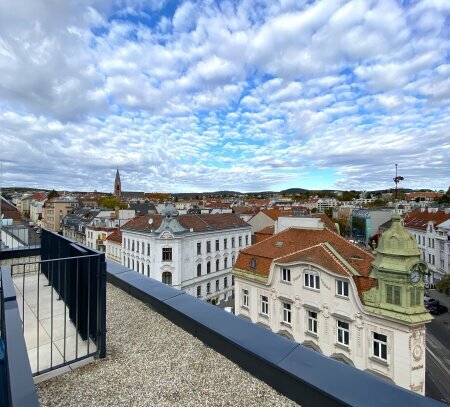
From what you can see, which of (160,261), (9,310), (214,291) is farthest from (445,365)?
(9,310)

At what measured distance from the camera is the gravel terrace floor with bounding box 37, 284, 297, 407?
295 centimetres

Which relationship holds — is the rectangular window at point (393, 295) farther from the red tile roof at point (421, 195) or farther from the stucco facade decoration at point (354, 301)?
the red tile roof at point (421, 195)

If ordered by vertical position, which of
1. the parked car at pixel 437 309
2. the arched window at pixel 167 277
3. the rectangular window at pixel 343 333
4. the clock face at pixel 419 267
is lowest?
the parked car at pixel 437 309

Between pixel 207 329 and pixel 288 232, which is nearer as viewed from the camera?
pixel 207 329

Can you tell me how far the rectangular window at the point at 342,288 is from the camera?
1414 cm

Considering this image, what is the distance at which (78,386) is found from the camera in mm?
3199

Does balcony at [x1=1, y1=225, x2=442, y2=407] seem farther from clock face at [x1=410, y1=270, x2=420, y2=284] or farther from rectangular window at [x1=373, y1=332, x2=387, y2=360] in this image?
clock face at [x1=410, y1=270, x2=420, y2=284]

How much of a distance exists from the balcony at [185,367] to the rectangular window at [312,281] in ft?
38.0

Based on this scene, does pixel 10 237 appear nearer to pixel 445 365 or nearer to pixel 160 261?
pixel 160 261

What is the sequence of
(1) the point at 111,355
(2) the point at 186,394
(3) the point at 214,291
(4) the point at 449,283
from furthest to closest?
(3) the point at 214,291, (4) the point at 449,283, (1) the point at 111,355, (2) the point at 186,394

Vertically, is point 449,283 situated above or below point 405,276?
below

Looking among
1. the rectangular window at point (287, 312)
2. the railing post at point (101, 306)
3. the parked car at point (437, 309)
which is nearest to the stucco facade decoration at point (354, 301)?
the rectangular window at point (287, 312)

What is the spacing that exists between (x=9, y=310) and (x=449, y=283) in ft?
106

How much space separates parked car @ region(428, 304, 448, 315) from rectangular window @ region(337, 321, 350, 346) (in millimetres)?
17912
